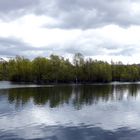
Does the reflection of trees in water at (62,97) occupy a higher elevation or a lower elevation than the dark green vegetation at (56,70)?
lower

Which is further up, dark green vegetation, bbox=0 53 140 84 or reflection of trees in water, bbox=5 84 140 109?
dark green vegetation, bbox=0 53 140 84

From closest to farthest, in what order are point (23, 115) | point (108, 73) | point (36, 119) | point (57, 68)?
point (36, 119)
point (23, 115)
point (57, 68)
point (108, 73)

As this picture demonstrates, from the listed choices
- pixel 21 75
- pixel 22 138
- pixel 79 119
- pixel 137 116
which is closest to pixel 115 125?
pixel 79 119

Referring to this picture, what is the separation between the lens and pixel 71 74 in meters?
163

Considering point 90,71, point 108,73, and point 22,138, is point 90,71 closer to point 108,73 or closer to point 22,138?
point 108,73

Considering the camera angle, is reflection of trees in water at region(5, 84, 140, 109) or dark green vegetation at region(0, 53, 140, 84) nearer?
reflection of trees in water at region(5, 84, 140, 109)

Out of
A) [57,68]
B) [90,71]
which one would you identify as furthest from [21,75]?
[90,71]

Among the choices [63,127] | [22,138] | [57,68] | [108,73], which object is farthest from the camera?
[108,73]

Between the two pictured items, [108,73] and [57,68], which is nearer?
[57,68]

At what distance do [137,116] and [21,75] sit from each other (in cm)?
13413

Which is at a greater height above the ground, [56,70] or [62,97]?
[56,70]

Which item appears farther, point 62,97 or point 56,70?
point 56,70

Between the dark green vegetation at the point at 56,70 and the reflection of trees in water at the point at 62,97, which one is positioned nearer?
the reflection of trees in water at the point at 62,97

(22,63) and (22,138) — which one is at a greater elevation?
(22,63)
